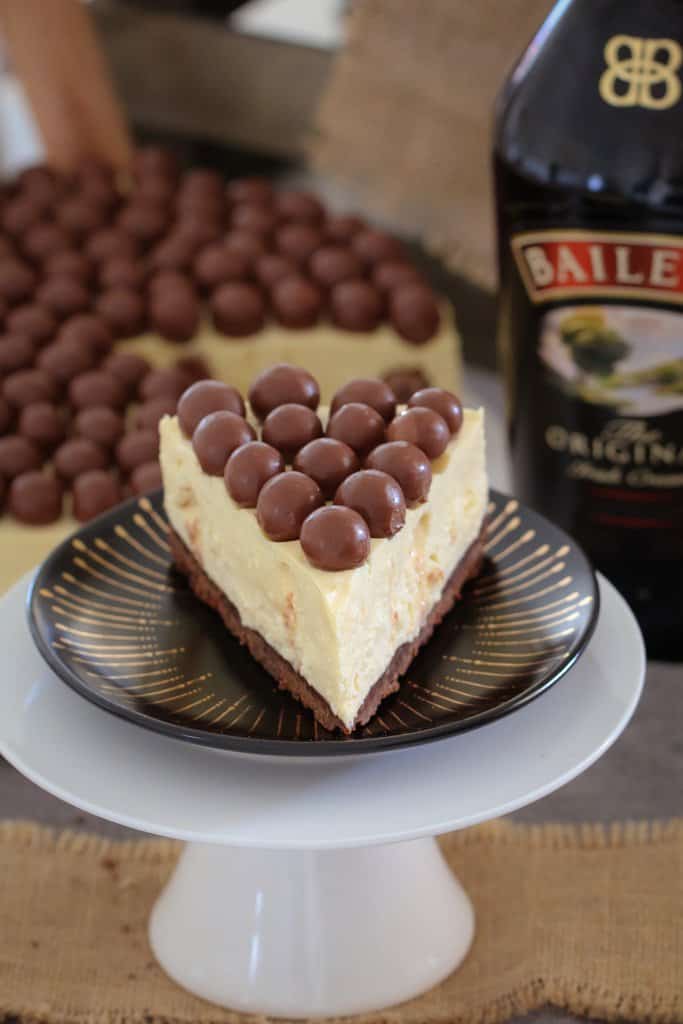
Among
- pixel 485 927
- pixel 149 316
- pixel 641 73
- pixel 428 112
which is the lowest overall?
pixel 485 927

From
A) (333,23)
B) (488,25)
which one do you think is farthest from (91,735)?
(333,23)

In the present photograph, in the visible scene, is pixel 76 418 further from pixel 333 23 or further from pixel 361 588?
pixel 333 23

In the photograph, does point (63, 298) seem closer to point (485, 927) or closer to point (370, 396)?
point (370, 396)

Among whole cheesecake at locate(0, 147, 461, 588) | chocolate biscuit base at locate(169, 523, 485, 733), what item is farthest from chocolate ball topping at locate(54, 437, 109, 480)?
chocolate biscuit base at locate(169, 523, 485, 733)

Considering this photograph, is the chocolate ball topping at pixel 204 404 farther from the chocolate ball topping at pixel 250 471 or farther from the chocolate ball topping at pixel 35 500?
the chocolate ball topping at pixel 35 500

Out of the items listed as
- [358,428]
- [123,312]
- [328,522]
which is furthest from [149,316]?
[328,522]
